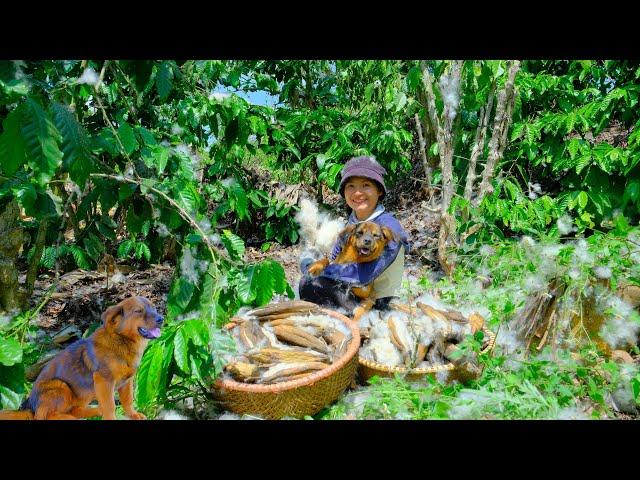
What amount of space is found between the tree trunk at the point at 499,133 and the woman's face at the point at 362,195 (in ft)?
4.15

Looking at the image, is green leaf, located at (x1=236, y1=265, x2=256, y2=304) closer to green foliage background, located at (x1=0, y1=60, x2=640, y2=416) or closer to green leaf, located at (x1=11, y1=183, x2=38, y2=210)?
green foliage background, located at (x1=0, y1=60, x2=640, y2=416)

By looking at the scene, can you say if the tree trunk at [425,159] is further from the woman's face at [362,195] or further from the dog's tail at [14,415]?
the dog's tail at [14,415]

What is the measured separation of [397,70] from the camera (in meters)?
2.98

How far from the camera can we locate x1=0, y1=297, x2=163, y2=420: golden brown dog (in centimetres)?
96

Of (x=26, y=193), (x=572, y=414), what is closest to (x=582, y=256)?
(x=572, y=414)

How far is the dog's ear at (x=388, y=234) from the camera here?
1812 millimetres

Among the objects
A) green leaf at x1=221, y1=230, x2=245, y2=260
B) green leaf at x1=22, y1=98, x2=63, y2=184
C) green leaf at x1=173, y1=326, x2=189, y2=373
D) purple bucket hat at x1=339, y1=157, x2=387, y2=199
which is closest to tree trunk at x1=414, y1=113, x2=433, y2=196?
purple bucket hat at x1=339, y1=157, x2=387, y2=199

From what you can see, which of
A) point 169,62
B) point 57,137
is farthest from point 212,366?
point 169,62

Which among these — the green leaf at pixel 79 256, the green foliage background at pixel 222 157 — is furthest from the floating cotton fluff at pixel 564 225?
the green leaf at pixel 79 256

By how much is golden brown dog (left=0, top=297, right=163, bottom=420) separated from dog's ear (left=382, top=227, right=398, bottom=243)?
104 cm

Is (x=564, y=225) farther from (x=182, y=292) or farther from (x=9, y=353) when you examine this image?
(x=9, y=353)

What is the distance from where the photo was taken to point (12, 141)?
0.89m
